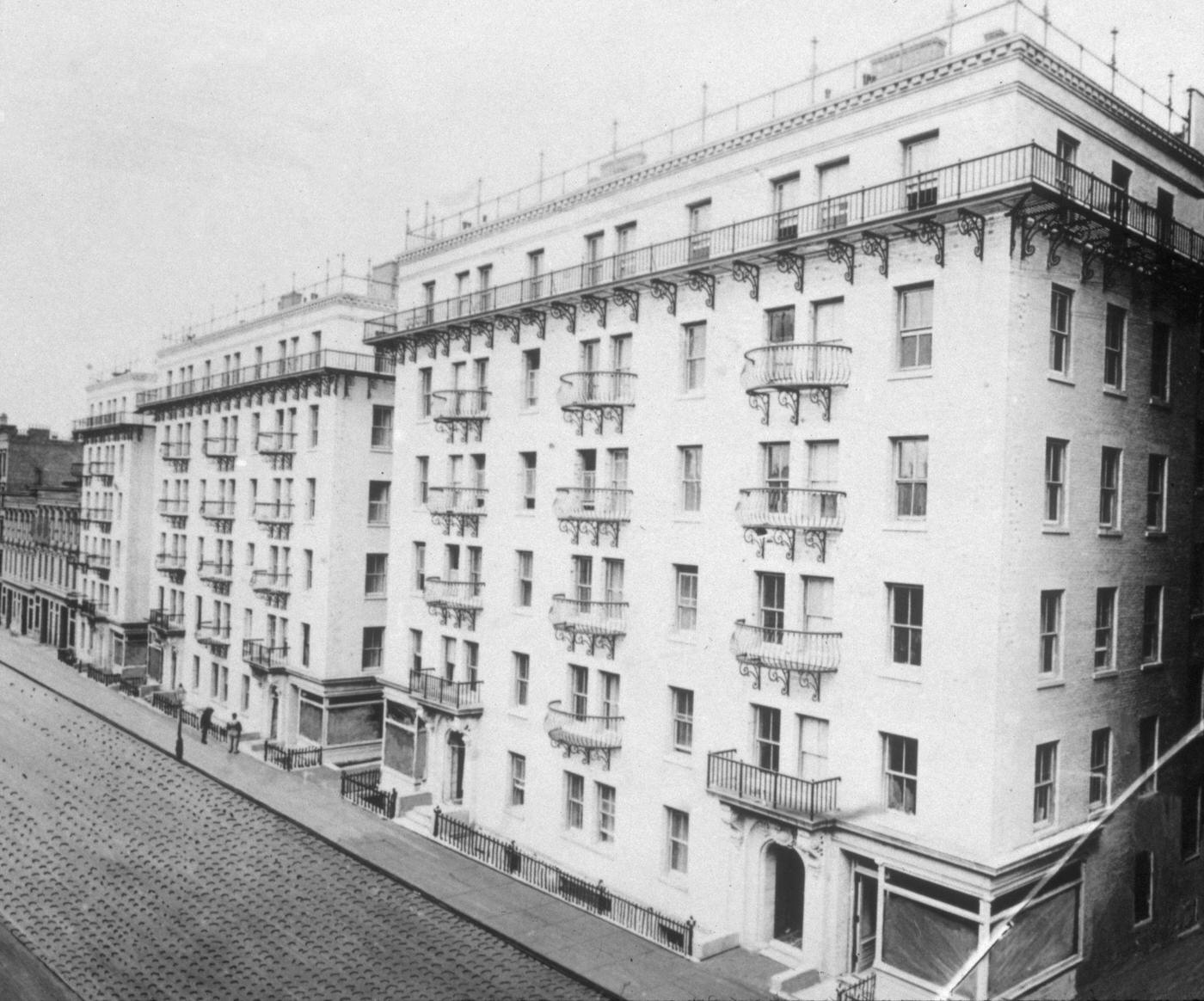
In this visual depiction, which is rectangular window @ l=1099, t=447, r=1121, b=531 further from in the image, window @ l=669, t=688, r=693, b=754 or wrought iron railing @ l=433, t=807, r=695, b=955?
wrought iron railing @ l=433, t=807, r=695, b=955

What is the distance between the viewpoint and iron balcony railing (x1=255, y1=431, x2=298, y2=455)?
157ft

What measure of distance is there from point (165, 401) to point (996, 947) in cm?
5153

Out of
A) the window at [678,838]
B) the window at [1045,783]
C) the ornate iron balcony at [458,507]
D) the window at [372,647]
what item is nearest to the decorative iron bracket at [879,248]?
the window at [1045,783]

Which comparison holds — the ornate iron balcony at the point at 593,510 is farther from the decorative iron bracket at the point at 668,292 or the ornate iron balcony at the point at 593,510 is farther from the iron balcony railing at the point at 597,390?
the decorative iron bracket at the point at 668,292

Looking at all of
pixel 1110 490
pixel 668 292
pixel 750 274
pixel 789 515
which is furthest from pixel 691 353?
pixel 1110 490

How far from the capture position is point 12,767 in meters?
40.9

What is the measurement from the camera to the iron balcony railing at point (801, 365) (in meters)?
25.2

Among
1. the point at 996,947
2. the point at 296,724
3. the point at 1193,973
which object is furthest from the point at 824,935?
the point at 296,724

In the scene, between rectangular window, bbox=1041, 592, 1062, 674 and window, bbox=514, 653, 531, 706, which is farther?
window, bbox=514, 653, 531, 706

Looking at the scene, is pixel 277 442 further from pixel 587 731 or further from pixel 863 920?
Answer: pixel 863 920

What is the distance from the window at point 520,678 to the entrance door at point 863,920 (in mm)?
13591

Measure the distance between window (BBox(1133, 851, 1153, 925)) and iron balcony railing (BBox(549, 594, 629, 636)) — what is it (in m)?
15.3

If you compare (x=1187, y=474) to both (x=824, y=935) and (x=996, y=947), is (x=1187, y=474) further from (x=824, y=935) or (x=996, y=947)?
(x=824, y=935)

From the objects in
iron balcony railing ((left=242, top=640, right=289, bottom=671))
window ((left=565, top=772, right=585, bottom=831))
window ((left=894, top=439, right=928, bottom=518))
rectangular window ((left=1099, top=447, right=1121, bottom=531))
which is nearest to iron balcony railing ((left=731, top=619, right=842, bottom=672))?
window ((left=894, top=439, right=928, bottom=518))
